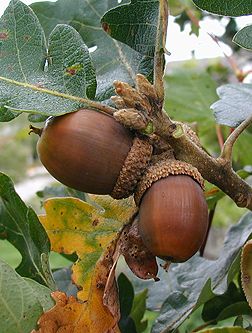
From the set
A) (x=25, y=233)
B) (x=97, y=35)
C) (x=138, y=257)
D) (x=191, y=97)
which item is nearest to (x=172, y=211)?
(x=138, y=257)

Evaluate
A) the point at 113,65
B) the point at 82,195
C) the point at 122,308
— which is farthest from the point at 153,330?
the point at 113,65

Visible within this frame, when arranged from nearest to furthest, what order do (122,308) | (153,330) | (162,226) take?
(162,226)
(153,330)
(122,308)

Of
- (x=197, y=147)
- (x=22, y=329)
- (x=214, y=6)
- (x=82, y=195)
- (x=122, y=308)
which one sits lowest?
(x=122, y=308)

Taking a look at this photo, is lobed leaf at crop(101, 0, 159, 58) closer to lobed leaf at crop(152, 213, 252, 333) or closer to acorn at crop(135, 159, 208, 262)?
acorn at crop(135, 159, 208, 262)

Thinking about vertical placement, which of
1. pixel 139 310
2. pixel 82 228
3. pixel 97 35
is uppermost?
pixel 97 35

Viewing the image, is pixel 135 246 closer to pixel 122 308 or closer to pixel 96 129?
pixel 96 129

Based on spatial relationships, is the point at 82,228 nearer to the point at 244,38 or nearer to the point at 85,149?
the point at 85,149
